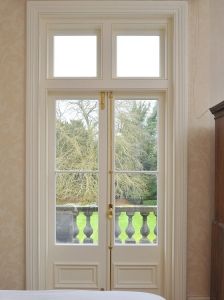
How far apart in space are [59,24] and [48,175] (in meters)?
1.45

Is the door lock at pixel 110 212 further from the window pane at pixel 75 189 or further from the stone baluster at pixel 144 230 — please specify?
the stone baluster at pixel 144 230

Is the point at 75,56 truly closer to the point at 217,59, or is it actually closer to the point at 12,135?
the point at 12,135

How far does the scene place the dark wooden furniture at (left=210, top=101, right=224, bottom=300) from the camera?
2.63 m

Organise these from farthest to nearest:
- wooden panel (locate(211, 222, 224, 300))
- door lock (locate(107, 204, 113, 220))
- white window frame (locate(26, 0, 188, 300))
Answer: door lock (locate(107, 204, 113, 220)) → white window frame (locate(26, 0, 188, 300)) → wooden panel (locate(211, 222, 224, 300))

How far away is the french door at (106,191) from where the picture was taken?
10.3 feet

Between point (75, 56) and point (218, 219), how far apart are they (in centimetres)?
199

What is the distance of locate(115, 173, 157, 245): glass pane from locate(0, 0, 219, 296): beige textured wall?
368 mm

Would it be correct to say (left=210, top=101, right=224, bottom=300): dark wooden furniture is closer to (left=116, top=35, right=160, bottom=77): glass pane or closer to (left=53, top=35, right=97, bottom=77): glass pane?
(left=116, top=35, right=160, bottom=77): glass pane

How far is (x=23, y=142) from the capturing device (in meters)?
3.03

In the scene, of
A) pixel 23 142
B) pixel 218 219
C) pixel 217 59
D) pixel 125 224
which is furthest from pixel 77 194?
pixel 217 59

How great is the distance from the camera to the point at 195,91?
3.03 m

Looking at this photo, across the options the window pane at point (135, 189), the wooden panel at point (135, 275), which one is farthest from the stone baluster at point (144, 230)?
the wooden panel at point (135, 275)

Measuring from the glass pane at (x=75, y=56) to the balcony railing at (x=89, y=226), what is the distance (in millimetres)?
1314

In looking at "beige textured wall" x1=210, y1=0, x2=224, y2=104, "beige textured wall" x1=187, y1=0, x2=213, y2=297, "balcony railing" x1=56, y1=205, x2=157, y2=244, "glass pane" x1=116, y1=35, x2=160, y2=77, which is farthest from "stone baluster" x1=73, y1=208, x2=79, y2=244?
"beige textured wall" x1=210, y1=0, x2=224, y2=104
